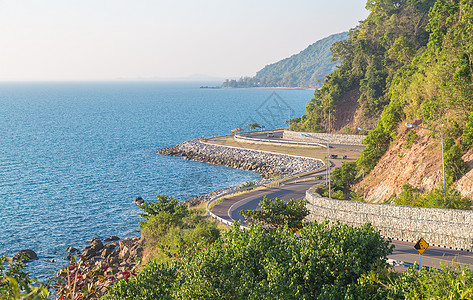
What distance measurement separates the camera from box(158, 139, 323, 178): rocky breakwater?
2749 inches

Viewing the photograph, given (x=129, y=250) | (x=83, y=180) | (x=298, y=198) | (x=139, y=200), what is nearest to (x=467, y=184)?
(x=298, y=198)

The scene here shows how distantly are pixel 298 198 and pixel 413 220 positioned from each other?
19056 millimetres

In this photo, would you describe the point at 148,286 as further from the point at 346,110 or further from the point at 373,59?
the point at 373,59

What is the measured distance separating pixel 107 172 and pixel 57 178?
8.88m

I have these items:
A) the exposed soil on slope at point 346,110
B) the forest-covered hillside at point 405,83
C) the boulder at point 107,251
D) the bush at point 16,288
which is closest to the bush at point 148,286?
the bush at point 16,288

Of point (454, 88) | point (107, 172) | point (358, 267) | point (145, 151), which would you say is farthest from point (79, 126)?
point (358, 267)

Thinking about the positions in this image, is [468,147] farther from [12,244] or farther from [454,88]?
[12,244]

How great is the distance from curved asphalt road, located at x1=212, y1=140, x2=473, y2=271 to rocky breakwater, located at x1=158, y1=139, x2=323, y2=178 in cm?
716

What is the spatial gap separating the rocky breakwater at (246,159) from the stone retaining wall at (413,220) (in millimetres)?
32475

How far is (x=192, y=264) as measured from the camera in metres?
17.4

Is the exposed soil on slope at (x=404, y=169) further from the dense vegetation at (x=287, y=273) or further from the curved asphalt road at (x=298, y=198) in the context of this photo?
the dense vegetation at (x=287, y=273)

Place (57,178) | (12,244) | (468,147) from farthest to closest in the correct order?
(57,178) → (12,244) → (468,147)

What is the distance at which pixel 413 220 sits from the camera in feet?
89.0

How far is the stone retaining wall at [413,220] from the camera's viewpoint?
2509 cm
